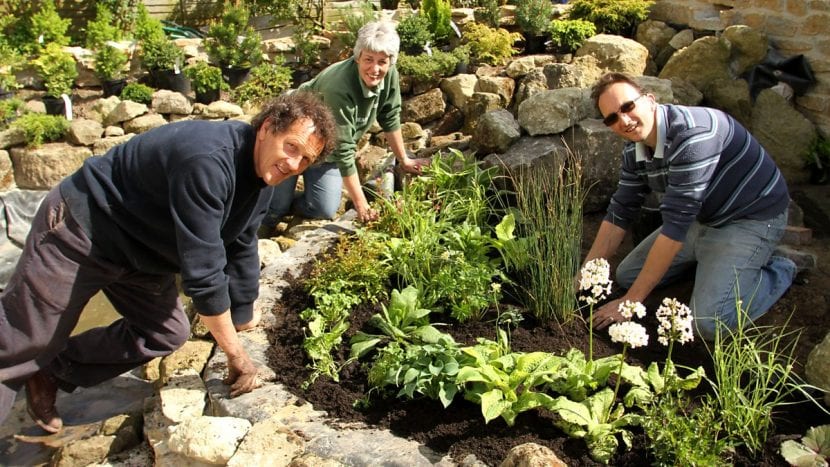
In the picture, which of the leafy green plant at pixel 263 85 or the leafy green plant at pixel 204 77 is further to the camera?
the leafy green plant at pixel 263 85

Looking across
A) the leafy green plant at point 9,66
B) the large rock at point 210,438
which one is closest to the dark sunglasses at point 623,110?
the large rock at point 210,438

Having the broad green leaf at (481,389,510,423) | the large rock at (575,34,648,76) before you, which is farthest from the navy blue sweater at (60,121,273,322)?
the large rock at (575,34,648,76)

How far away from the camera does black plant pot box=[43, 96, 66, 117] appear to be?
25.8 ft

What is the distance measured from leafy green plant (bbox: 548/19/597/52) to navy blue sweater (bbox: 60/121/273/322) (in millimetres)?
4982

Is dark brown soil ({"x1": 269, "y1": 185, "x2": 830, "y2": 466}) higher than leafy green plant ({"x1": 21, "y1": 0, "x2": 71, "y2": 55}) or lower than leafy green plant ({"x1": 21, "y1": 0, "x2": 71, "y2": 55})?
lower

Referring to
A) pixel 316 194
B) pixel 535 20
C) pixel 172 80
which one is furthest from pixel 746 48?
pixel 172 80

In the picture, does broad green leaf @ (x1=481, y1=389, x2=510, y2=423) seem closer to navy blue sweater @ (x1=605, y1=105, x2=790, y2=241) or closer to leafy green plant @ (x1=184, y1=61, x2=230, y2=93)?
navy blue sweater @ (x1=605, y1=105, x2=790, y2=241)

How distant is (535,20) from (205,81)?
384 centimetres

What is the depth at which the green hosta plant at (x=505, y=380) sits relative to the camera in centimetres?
274

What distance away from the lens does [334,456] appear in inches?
109

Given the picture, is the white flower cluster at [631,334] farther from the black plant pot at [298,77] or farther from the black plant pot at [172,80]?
the black plant pot at [172,80]

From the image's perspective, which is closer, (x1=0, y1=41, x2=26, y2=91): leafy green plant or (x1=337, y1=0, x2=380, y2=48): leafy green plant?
(x1=0, y1=41, x2=26, y2=91): leafy green plant

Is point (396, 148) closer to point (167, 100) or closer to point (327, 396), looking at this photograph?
point (327, 396)

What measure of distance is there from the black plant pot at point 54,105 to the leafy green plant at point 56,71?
58 mm
